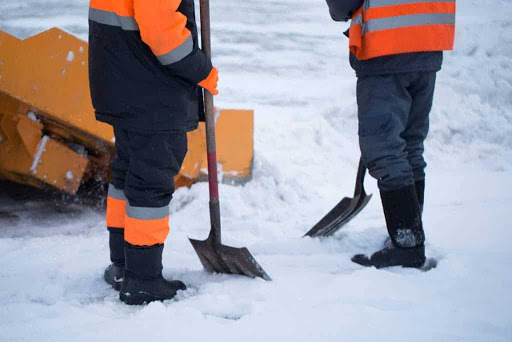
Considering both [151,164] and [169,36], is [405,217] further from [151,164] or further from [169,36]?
[169,36]

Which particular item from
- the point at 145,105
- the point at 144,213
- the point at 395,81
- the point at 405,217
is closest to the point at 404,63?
the point at 395,81

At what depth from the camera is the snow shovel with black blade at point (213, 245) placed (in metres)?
1.78

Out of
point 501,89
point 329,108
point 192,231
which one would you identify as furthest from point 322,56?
point 192,231

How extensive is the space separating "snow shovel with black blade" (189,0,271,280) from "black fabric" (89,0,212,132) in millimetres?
193

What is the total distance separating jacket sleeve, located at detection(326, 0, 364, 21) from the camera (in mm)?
1911

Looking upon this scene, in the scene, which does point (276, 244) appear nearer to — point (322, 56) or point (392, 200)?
point (392, 200)

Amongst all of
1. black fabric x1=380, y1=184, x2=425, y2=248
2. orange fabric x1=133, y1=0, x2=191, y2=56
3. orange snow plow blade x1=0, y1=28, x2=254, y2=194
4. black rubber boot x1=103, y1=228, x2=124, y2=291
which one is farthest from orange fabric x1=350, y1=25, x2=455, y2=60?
orange snow plow blade x1=0, y1=28, x2=254, y2=194

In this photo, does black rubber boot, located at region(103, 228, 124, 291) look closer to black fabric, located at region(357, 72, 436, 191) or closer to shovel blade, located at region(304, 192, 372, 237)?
shovel blade, located at region(304, 192, 372, 237)

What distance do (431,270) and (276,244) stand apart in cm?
74

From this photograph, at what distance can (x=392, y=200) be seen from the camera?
6.26 ft

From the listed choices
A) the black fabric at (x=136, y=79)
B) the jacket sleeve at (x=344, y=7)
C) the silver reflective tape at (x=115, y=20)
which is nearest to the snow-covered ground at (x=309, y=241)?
the black fabric at (x=136, y=79)

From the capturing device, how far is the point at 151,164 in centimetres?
161

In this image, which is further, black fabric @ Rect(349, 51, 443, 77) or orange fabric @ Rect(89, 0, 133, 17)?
black fabric @ Rect(349, 51, 443, 77)

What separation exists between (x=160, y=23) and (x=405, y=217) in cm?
118
